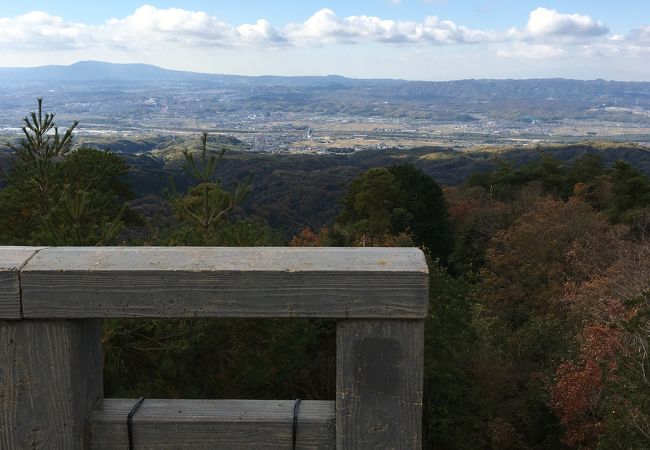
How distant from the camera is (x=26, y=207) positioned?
616 inches

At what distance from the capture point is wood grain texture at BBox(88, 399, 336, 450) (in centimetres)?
227

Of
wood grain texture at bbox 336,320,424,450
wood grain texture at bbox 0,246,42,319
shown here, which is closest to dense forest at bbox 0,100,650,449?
wood grain texture at bbox 0,246,42,319

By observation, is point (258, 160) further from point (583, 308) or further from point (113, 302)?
point (113, 302)

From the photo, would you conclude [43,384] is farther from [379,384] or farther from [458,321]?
[458,321]

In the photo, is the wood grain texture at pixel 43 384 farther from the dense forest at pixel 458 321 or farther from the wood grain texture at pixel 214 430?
the dense forest at pixel 458 321

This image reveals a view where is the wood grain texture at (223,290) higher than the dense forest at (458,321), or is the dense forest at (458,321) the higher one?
the wood grain texture at (223,290)

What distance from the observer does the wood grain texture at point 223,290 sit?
2109 millimetres

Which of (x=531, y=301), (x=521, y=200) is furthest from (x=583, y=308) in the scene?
(x=521, y=200)

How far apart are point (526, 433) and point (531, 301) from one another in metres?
→ 7.88

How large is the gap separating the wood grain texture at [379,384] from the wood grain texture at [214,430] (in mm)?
108

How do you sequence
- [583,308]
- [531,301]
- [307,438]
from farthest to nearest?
[531,301], [583,308], [307,438]

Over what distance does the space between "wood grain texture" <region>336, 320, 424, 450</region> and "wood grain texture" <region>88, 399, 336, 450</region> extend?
108 mm

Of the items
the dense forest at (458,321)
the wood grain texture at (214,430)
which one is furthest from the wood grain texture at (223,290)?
the dense forest at (458,321)

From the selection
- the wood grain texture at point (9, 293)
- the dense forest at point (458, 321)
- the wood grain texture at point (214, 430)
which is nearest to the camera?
the wood grain texture at point (9, 293)
